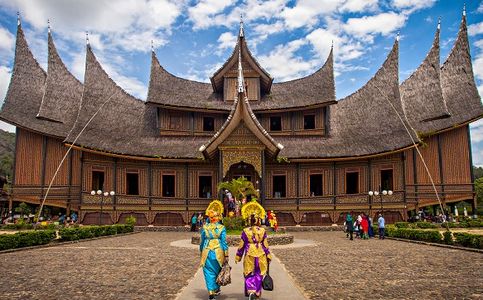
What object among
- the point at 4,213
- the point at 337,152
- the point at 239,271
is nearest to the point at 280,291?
the point at 239,271

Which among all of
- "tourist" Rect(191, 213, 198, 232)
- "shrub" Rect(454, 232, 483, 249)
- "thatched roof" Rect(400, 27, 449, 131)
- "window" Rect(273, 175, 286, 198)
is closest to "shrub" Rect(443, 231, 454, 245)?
"shrub" Rect(454, 232, 483, 249)

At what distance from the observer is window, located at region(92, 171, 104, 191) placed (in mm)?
26056

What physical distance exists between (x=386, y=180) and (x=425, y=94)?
6846mm

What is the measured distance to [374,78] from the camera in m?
29.5

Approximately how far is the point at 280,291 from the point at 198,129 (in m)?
21.7

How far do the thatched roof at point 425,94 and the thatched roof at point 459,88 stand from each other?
0.68 m

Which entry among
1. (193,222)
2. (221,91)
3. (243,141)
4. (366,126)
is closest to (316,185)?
(366,126)

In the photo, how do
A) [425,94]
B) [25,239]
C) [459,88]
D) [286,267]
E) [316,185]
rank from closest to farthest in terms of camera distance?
[286,267]
[25,239]
[459,88]
[425,94]
[316,185]

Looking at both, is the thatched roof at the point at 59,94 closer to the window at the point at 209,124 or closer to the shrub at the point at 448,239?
the window at the point at 209,124

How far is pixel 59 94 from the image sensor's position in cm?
2755

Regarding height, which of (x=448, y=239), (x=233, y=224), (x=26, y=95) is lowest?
(x=448, y=239)

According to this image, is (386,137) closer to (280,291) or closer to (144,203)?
(144,203)

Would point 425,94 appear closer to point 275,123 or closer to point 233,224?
point 275,123

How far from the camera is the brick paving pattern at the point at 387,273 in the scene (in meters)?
6.73
